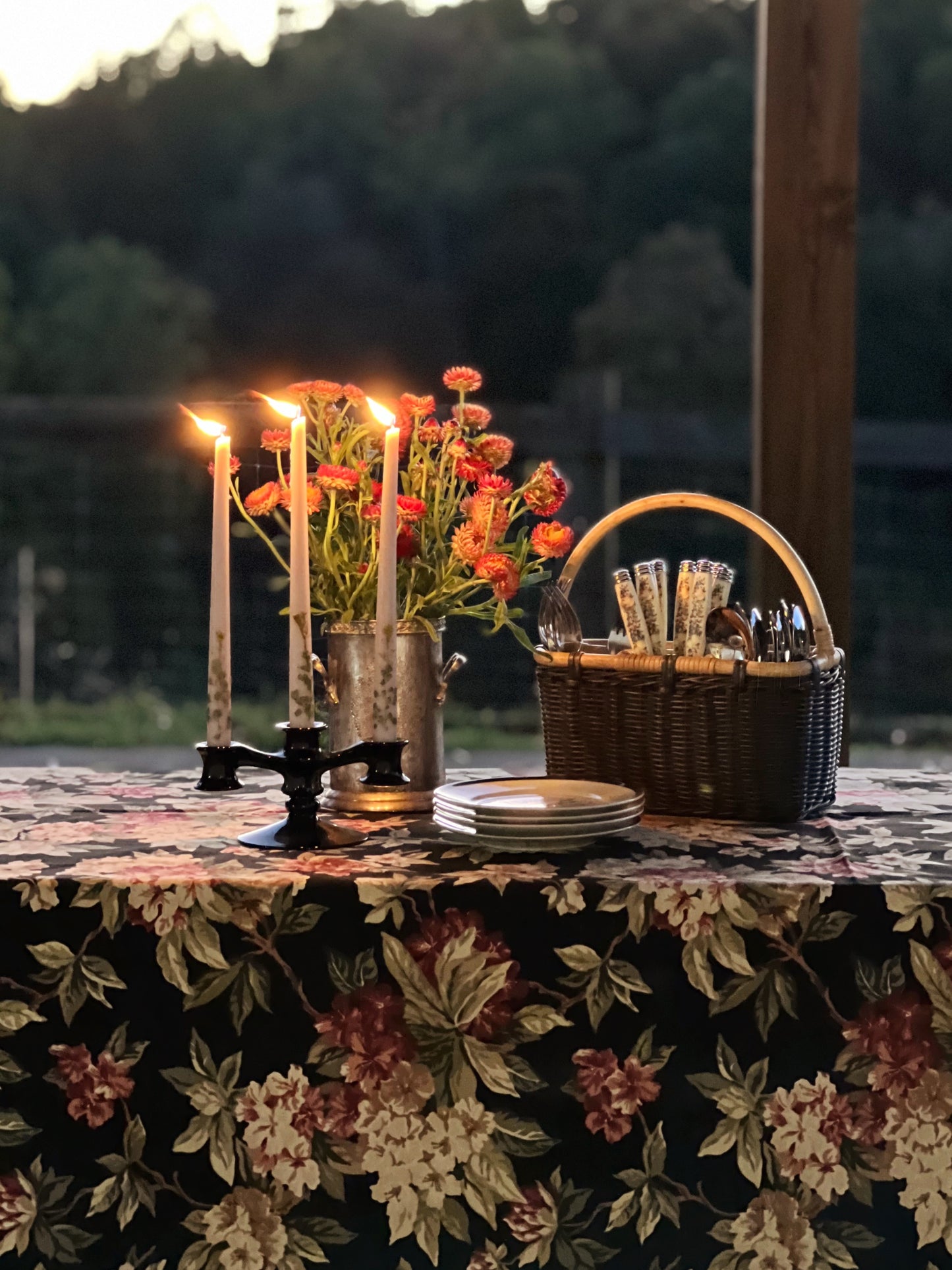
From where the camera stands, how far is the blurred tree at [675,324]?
5.32m

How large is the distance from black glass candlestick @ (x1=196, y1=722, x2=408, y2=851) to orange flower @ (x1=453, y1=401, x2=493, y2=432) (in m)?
0.35

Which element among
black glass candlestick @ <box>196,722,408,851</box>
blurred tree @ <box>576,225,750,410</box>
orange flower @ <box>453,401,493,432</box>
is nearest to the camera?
black glass candlestick @ <box>196,722,408,851</box>

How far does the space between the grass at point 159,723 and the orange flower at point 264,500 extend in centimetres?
298

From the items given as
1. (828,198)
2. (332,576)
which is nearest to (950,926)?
(332,576)

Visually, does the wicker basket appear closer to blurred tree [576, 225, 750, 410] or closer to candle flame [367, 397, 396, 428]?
candle flame [367, 397, 396, 428]

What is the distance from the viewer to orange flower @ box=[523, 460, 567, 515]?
1449 mm

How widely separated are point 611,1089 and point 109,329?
4664mm

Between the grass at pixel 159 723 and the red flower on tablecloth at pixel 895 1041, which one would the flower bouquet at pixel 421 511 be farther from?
the grass at pixel 159 723

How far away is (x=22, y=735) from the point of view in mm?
4590

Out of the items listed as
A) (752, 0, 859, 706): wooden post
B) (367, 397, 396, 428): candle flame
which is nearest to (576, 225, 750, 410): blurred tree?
(752, 0, 859, 706): wooden post

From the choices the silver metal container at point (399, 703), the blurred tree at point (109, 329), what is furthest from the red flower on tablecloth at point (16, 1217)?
the blurred tree at point (109, 329)

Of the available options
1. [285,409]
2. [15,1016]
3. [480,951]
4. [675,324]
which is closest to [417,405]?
[285,409]

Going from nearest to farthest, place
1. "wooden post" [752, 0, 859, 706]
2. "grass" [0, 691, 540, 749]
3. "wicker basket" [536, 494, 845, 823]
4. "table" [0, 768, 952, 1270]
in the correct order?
"table" [0, 768, 952, 1270], "wicker basket" [536, 494, 845, 823], "wooden post" [752, 0, 859, 706], "grass" [0, 691, 540, 749]

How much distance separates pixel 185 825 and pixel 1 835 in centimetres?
16
